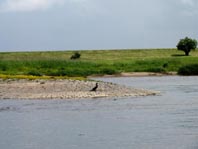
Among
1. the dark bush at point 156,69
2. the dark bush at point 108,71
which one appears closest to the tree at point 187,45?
the dark bush at point 156,69

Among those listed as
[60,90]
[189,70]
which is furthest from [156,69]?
[60,90]

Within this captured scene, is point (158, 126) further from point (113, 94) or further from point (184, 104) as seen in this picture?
point (113, 94)

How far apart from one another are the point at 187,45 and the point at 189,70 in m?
37.6

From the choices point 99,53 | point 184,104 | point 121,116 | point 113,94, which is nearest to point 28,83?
point 113,94

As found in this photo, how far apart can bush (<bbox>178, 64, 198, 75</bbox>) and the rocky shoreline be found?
35.3 m

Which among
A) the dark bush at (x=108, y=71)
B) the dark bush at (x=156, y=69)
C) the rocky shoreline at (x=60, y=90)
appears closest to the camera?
the rocky shoreline at (x=60, y=90)

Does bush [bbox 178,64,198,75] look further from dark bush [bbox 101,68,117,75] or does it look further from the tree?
the tree

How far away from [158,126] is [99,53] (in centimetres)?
9973

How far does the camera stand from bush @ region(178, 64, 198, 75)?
87.2m

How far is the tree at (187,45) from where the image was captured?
408 feet

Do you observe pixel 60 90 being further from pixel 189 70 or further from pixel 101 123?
pixel 189 70

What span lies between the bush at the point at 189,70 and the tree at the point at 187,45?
3612 cm

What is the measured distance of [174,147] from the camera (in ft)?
77.4

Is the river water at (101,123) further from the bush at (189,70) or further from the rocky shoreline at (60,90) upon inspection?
the bush at (189,70)
